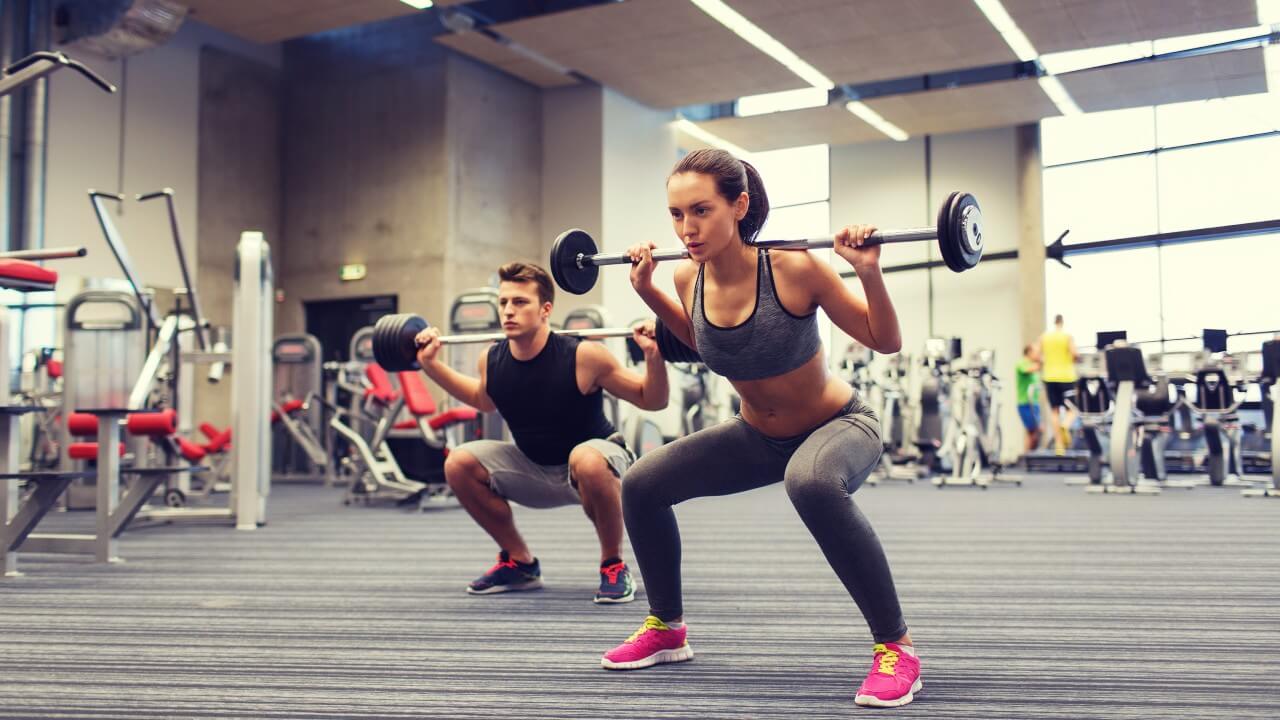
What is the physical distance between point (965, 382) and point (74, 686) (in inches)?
309

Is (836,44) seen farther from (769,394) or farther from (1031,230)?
(769,394)

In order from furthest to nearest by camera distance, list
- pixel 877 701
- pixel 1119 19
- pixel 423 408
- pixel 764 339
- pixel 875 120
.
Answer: pixel 875 120, pixel 1119 19, pixel 423 408, pixel 764 339, pixel 877 701

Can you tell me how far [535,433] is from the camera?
317 cm

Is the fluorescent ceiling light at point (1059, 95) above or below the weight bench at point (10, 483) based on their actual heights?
above

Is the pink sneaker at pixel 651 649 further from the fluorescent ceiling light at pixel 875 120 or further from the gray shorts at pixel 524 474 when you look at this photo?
the fluorescent ceiling light at pixel 875 120

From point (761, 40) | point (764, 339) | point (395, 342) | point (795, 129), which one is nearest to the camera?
point (764, 339)

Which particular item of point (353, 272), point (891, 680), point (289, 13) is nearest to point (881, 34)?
point (289, 13)

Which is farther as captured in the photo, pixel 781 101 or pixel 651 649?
pixel 781 101

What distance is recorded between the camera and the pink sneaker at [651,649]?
7.13ft

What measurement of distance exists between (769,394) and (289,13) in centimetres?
859

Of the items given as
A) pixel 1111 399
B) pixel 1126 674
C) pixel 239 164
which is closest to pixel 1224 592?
pixel 1126 674

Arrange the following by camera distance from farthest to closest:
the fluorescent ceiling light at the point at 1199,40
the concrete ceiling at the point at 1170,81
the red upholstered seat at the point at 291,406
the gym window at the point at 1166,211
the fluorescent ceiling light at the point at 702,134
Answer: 1. the fluorescent ceiling light at the point at 702,134
2. the gym window at the point at 1166,211
3. the concrete ceiling at the point at 1170,81
4. the fluorescent ceiling light at the point at 1199,40
5. the red upholstered seat at the point at 291,406

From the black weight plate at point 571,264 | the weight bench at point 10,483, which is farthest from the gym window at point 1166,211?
the weight bench at point 10,483

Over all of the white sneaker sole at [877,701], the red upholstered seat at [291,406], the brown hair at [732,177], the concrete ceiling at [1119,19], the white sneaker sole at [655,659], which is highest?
the concrete ceiling at [1119,19]
